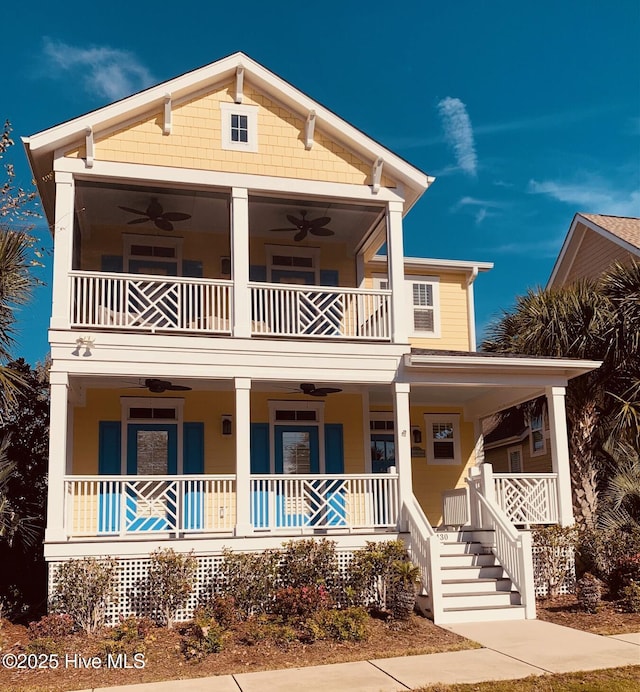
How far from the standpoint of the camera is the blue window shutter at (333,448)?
15.9 m

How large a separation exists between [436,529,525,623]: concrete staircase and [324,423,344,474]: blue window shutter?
3.06 metres

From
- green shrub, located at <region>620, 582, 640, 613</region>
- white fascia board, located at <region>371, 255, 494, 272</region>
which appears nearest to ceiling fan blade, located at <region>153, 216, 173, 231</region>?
white fascia board, located at <region>371, 255, 494, 272</region>

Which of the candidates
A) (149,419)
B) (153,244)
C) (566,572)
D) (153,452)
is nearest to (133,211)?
(153,244)

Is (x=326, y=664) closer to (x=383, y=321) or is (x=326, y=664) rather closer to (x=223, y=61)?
(x=383, y=321)

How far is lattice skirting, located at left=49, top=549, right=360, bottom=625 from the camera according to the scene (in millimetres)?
11469

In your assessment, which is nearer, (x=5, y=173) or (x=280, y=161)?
(x=5, y=173)

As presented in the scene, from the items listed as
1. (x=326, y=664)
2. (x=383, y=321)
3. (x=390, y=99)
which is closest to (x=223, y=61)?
(x=383, y=321)

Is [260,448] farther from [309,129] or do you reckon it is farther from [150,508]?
[309,129]

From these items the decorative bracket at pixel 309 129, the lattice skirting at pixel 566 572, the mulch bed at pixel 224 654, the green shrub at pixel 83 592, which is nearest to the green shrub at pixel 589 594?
the lattice skirting at pixel 566 572

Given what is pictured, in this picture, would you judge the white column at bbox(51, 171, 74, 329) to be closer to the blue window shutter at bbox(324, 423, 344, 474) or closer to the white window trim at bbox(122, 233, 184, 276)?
the white window trim at bbox(122, 233, 184, 276)

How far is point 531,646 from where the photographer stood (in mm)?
9695

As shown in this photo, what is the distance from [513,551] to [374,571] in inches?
89.5

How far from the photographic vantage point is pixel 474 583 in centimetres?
1212

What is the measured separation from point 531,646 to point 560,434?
5.29 meters
